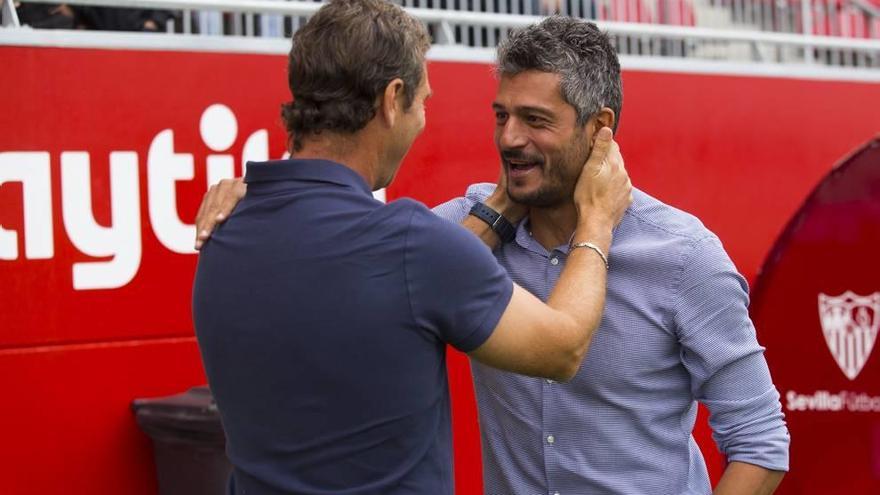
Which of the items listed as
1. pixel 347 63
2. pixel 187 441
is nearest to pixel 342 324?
pixel 347 63

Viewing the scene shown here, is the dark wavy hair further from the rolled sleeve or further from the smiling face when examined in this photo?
the rolled sleeve

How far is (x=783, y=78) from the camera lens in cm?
630

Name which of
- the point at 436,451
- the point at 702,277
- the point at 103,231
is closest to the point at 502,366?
the point at 436,451

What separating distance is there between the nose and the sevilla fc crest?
2594mm

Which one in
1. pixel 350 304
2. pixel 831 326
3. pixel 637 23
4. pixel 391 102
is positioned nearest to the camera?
pixel 350 304

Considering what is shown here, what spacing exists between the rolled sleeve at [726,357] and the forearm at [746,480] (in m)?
0.01

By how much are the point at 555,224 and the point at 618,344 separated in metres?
0.31

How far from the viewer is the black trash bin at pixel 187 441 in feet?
14.0

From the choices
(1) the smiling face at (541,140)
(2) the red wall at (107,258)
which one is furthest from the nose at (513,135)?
(2) the red wall at (107,258)

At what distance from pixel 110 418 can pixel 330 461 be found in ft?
7.90

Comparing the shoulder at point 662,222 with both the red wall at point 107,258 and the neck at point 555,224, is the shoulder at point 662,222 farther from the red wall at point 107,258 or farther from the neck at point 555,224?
the red wall at point 107,258

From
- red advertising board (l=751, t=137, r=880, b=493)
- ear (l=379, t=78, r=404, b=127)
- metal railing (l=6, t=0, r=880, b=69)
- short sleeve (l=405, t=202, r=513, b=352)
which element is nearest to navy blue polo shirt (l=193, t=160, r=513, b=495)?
short sleeve (l=405, t=202, r=513, b=352)

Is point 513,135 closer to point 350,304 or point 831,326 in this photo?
point 350,304

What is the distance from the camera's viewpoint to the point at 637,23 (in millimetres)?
6438
